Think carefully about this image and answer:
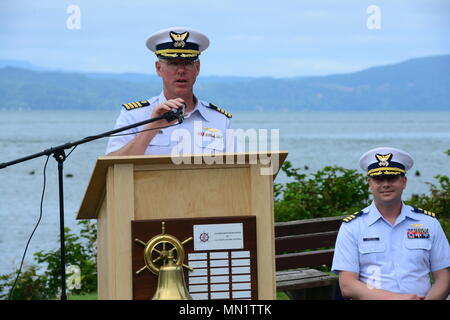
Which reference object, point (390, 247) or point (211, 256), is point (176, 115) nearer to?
point (211, 256)

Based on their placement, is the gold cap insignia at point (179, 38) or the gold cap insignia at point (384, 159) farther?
the gold cap insignia at point (384, 159)

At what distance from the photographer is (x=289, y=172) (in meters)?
10.3

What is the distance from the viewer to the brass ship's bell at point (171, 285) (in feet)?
10.7

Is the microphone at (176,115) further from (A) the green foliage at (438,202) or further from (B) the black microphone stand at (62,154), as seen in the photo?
(A) the green foliage at (438,202)

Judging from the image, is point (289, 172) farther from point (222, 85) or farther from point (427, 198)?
point (222, 85)

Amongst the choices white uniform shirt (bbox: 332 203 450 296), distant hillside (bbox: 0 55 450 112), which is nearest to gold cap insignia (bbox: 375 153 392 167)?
white uniform shirt (bbox: 332 203 450 296)

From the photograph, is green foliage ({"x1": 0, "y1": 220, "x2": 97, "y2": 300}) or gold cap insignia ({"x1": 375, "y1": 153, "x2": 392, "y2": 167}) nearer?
gold cap insignia ({"x1": 375, "y1": 153, "x2": 392, "y2": 167})

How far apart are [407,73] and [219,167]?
469 ft

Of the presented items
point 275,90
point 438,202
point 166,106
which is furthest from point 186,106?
point 275,90

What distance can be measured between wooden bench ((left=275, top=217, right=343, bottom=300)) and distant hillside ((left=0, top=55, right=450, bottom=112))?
4043 inches

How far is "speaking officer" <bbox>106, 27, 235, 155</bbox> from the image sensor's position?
4512 mm

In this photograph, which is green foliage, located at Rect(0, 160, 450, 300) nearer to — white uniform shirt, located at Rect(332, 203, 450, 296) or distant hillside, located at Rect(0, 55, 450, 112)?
white uniform shirt, located at Rect(332, 203, 450, 296)

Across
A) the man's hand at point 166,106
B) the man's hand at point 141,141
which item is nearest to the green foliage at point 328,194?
the man's hand at point 141,141
